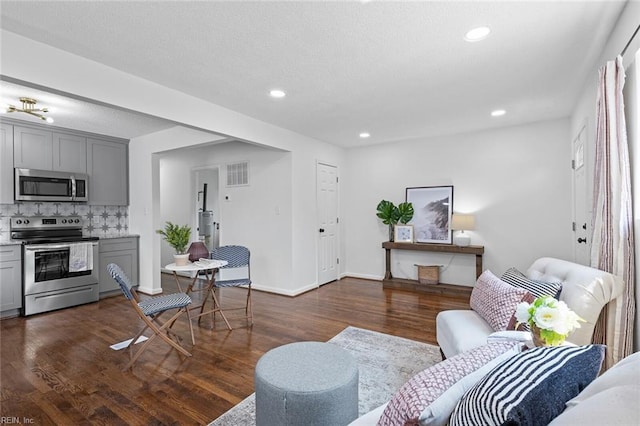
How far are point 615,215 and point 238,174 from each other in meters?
4.73

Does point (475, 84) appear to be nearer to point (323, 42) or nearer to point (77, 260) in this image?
point (323, 42)

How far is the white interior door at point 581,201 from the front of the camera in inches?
116

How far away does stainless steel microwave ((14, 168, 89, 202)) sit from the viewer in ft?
13.1

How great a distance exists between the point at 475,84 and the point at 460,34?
3.32 ft

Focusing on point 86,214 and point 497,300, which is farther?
point 86,214

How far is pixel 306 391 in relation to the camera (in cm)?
138

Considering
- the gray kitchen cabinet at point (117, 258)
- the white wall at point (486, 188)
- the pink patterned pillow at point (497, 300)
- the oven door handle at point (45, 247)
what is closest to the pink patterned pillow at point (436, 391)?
the pink patterned pillow at point (497, 300)

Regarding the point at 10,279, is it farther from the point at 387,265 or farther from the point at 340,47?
the point at 387,265

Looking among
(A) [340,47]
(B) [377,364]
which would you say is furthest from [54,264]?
(A) [340,47]

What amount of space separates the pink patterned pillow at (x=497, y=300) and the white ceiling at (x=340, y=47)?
1.75 meters

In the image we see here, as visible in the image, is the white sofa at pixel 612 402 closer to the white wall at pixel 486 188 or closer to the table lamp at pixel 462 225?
the table lamp at pixel 462 225

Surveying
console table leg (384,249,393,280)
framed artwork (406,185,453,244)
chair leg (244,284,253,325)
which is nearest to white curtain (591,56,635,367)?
framed artwork (406,185,453,244)

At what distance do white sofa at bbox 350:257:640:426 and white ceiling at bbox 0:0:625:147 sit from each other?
1.66 meters

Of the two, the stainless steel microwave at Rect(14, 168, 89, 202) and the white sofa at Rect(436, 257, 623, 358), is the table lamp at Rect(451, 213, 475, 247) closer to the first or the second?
the white sofa at Rect(436, 257, 623, 358)
